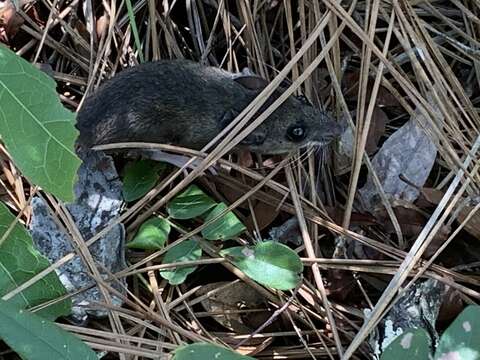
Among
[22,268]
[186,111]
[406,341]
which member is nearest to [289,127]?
[186,111]

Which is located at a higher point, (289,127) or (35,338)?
(35,338)

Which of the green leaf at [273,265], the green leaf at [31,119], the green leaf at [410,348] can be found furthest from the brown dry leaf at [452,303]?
the green leaf at [31,119]

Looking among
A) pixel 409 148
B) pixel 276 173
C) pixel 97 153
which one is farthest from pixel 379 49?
pixel 97 153

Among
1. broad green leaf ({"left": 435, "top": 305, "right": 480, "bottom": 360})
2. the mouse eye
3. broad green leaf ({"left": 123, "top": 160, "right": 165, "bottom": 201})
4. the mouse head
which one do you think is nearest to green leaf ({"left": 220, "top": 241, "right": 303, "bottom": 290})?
broad green leaf ({"left": 123, "top": 160, "right": 165, "bottom": 201})

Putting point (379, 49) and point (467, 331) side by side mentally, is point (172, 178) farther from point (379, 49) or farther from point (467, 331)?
point (467, 331)

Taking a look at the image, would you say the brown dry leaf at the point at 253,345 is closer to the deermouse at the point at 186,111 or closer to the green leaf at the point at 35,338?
the deermouse at the point at 186,111

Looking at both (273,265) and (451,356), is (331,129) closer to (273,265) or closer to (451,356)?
(273,265)

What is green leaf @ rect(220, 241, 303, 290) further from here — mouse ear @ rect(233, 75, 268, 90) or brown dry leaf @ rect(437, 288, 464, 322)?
mouse ear @ rect(233, 75, 268, 90)
